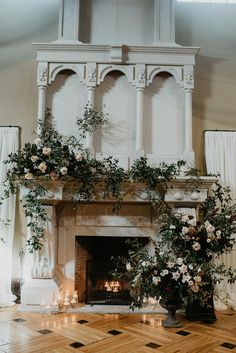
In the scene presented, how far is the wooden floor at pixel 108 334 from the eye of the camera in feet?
9.64

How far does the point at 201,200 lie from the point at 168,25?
7.92 feet

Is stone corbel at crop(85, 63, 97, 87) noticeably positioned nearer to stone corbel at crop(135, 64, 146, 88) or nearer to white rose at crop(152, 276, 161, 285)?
stone corbel at crop(135, 64, 146, 88)

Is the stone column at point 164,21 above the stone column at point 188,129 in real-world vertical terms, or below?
above

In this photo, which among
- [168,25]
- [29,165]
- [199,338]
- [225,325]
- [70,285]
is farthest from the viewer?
[168,25]

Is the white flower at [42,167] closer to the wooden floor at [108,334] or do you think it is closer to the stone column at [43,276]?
the stone column at [43,276]

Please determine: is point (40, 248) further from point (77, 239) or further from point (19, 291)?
point (19, 291)

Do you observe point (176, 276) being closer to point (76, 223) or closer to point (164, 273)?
point (164, 273)

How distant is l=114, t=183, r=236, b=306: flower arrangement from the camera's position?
356cm

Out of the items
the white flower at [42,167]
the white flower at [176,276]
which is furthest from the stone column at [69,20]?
the white flower at [176,276]

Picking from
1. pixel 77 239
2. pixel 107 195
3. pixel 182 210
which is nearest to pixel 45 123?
pixel 107 195

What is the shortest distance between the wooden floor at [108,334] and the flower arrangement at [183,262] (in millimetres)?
286

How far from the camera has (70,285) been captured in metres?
4.44

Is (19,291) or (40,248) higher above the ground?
(40,248)

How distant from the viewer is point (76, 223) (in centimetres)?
451
